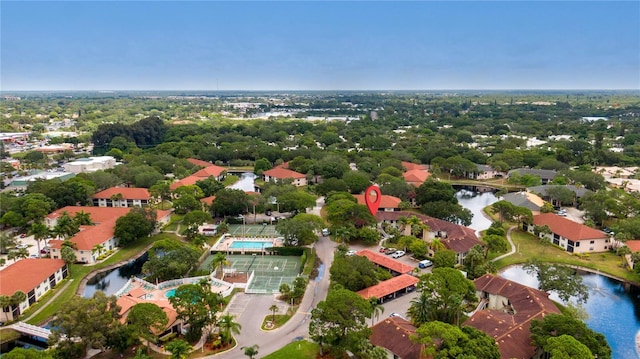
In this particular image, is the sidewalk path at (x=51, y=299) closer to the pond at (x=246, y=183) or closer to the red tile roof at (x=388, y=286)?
the red tile roof at (x=388, y=286)

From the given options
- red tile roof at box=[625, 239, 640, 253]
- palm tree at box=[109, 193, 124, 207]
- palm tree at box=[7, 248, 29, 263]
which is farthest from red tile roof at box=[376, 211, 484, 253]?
palm tree at box=[7, 248, 29, 263]

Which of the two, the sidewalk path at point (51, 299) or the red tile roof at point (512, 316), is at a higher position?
the red tile roof at point (512, 316)

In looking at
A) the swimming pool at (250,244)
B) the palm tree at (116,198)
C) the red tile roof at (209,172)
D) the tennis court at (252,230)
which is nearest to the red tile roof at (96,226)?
the palm tree at (116,198)

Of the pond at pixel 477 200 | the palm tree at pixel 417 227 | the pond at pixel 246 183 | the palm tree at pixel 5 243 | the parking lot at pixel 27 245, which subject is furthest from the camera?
the pond at pixel 246 183

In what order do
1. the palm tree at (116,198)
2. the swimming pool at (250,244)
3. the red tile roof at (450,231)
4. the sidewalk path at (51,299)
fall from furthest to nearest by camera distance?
the palm tree at (116,198)
the swimming pool at (250,244)
the red tile roof at (450,231)
the sidewalk path at (51,299)

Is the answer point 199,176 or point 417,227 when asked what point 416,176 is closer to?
point 417,227
